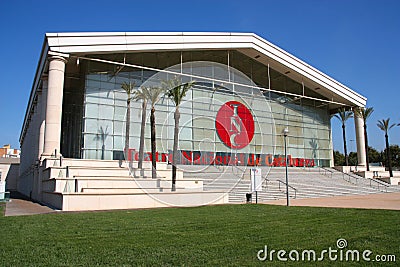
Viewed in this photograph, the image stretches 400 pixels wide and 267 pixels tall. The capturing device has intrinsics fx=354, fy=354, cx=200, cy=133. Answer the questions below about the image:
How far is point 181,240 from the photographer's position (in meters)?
6.67

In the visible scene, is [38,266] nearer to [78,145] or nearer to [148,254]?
[148,254]

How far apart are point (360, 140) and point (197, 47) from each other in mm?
22705

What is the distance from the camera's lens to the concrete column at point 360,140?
126ft

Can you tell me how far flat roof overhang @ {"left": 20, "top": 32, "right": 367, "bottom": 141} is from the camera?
22.8 meters

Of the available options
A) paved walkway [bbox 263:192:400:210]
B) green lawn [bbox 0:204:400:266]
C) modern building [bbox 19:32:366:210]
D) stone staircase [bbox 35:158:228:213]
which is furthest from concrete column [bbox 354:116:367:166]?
green lawn [bbox 0:204:400:266]

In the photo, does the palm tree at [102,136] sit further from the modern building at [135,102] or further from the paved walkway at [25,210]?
the paved walkway at [25,210]

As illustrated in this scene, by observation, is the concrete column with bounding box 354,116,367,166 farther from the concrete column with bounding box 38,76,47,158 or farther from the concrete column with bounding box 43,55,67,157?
the concrete column with bounding box 38,76,47,158

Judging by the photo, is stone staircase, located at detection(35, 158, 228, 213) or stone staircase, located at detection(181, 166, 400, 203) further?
stone staircase, located at detection(181, 166, 400, 203)

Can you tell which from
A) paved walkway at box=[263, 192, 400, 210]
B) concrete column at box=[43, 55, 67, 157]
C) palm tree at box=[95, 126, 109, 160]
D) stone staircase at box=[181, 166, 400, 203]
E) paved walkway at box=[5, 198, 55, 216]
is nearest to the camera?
paved walkway at box=[5, 198, 55, 216]

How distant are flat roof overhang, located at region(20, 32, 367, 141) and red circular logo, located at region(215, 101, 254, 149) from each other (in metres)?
15.5

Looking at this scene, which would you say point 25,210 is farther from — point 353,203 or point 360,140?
point 360,140

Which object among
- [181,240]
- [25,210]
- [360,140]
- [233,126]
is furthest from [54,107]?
[360,140]

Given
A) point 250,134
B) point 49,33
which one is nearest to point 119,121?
point 49,33

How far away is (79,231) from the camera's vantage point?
26.0ft
